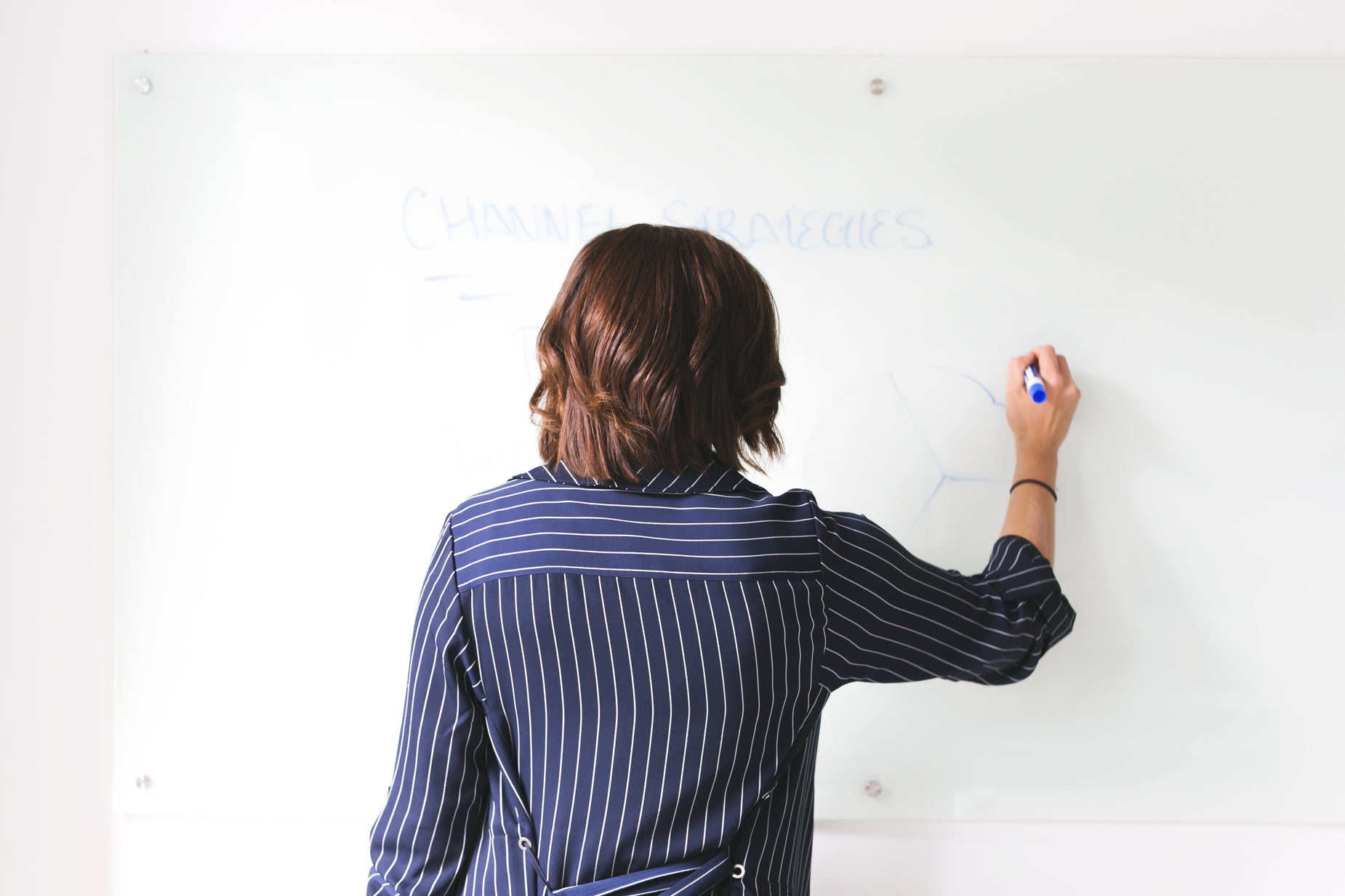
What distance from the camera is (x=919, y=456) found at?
949 millimetres

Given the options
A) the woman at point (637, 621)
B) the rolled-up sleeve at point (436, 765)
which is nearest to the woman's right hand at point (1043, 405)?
the woman at point (637, 621)

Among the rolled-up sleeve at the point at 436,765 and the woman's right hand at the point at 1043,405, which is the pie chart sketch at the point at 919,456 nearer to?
the woman's right hand at the point at 1043,405

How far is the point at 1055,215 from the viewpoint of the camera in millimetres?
938

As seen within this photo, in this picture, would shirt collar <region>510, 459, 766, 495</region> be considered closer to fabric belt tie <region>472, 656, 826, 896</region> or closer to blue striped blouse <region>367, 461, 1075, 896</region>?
blue striped blouse <region>367, 461, 1075, 896</region>

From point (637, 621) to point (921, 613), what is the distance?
246 millimetres

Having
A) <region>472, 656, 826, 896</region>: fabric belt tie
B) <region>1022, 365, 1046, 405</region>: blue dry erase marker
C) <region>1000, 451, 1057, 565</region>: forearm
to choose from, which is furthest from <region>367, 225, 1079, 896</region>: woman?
<region>1022, 365, 1046, 405</region>: blue dry erase marker

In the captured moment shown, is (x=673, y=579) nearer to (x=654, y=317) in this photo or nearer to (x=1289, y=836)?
(x=654, y=317)

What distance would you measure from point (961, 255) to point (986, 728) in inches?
22.1

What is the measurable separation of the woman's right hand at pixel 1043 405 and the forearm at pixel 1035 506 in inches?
0.4

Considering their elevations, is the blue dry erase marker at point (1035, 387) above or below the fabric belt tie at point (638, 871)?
above

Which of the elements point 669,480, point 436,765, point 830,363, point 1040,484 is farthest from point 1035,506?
point 436,765

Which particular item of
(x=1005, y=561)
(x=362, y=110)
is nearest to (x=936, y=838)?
(x=1005, y=561)

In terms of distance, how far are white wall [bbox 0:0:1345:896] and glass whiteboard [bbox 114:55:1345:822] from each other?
0.13 ft

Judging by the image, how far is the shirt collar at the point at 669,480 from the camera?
62 cm
